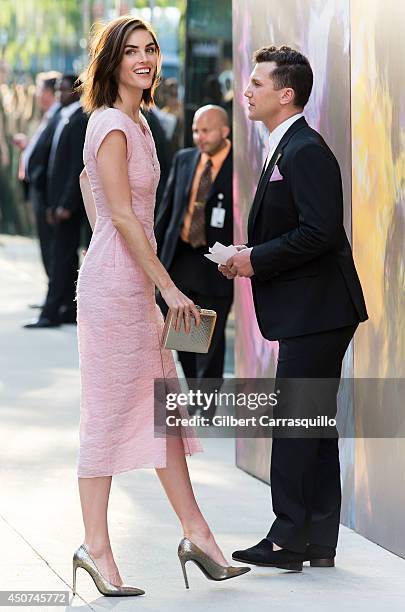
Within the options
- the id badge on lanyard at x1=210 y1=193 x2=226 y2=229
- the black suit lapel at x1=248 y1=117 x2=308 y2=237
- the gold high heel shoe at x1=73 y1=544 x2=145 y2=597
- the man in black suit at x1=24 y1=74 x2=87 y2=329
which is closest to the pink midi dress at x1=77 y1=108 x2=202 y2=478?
the gold high heel shoe at x1=73 y1=544 x2=145 y2=597

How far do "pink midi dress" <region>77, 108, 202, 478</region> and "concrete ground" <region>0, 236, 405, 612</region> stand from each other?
48 cm

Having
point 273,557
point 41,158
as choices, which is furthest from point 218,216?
point 41,158

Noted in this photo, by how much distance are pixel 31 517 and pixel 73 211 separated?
7.39 m

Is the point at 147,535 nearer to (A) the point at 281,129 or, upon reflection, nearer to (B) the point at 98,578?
(B) the point at 98,578

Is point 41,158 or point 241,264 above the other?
point 41,158

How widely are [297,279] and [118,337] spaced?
706 mm

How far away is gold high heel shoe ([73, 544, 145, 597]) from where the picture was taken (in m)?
5.11

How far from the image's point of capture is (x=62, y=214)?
536 inches

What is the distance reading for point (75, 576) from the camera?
17.1ft

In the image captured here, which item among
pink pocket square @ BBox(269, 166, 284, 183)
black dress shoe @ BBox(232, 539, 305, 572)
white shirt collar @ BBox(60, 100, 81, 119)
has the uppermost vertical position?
white shirt collar @ BBox(60, 100, 81, 119)

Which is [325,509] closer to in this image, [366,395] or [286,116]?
[366,395]

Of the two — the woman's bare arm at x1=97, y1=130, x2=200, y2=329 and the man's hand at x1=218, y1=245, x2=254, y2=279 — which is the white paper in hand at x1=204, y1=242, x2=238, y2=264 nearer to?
the man's hand at x1=218, y1=245, x2=254, y2=279

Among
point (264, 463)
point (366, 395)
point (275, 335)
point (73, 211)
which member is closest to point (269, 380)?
point (264, 463)

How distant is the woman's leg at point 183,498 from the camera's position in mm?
5246
